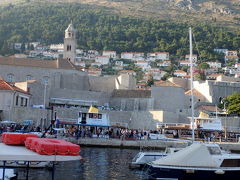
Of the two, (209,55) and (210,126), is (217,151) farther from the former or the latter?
(209,55)

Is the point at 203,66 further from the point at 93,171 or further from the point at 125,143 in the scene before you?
the point at 93,171

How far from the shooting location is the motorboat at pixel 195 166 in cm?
1698

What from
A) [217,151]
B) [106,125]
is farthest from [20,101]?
[217,151]

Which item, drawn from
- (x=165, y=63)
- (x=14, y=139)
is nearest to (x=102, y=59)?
(x=165, y=63)

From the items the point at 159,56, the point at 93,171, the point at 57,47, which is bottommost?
the point at 93,171

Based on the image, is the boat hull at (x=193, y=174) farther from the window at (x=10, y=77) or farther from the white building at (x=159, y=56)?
the white building at (x=159, y=56)

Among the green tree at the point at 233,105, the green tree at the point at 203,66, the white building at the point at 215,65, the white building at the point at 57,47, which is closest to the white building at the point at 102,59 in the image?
the white building at the point at 57,47

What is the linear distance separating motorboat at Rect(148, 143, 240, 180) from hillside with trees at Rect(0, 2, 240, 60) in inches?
4003

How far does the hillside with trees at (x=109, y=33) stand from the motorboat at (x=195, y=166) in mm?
101680

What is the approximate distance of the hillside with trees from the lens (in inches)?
4961

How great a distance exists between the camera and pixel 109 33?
5266 inches

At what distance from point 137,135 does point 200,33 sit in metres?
108

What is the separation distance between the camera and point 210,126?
3956 centimetres

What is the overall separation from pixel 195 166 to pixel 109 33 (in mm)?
119074
